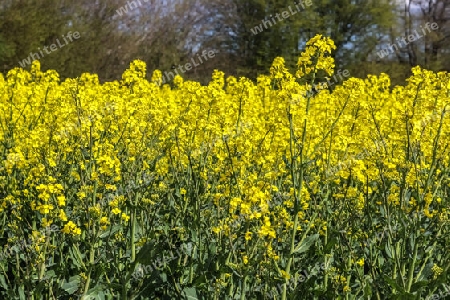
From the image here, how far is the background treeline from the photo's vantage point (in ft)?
61.5

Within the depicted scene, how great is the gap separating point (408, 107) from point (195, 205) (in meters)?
1.48

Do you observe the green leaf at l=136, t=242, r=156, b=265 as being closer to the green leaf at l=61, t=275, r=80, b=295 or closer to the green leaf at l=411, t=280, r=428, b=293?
the green leaf at l=61, t=275, r=80, b=295

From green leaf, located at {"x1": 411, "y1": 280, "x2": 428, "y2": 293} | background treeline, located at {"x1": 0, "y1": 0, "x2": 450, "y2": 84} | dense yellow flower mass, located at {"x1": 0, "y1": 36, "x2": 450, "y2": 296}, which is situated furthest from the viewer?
background treeline, located at {"x1": 0, "y1": 0, "x2": 450, "y2": 84}

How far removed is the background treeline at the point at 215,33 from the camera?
18734mm

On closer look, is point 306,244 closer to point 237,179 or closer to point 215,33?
point 237,179

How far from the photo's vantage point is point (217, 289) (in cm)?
307

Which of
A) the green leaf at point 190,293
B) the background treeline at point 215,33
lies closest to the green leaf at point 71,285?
the green leaf at point 190,293

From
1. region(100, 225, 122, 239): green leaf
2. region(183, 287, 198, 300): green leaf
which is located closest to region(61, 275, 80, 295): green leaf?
region(100, 225, 122, 239): green leaf

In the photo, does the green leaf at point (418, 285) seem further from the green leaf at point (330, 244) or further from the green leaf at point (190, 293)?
the green leaf at point (190, 293)

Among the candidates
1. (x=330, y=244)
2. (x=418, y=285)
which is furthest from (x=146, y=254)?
(x=418, y=285)

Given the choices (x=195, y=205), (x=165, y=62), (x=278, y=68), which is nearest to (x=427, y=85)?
(x=278, y=68)

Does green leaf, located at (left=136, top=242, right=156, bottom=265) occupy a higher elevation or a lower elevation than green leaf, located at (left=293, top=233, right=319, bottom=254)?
higher

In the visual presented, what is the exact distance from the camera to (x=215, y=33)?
88.1 ft

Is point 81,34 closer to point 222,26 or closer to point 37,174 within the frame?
point 222,26
